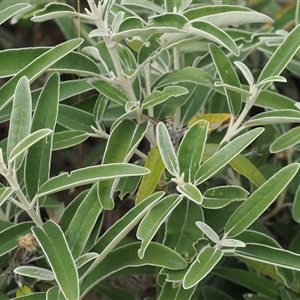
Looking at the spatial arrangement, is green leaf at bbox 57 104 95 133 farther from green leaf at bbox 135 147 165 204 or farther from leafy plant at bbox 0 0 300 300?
green leaf at bbox 135 147 165 204

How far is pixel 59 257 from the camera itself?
78 centimetres

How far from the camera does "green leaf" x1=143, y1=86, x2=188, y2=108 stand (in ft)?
2.91

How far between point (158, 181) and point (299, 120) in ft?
0.82

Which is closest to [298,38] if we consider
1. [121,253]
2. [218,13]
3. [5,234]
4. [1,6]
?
[218,13]

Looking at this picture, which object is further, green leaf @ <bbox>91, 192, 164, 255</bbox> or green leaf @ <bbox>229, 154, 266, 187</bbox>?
green leaf @ <bbox>229, 154, 266, 187</bbox>

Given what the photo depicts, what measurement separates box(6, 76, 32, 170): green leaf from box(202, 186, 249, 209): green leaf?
0.29 meters

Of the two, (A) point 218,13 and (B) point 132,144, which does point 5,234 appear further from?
(A) point 218,13

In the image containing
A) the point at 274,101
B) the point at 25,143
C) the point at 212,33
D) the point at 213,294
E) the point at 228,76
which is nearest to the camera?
the point at 25,143

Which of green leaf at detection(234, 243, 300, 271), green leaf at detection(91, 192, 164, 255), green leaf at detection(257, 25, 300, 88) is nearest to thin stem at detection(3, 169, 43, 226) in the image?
green leaf at detection(91, 192, 164, 255)

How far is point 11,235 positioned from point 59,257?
0.16 metres

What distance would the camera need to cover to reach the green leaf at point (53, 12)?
2.70 feet

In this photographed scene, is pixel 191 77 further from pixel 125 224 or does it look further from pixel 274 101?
pixel 125 224

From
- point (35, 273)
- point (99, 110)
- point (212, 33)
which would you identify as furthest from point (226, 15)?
point (35, 273)

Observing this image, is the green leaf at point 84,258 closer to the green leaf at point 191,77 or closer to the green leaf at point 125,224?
the green leaf at point 125,224
